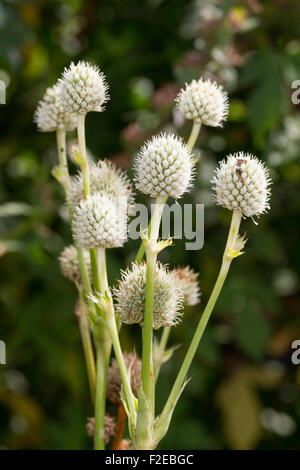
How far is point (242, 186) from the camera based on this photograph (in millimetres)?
1156

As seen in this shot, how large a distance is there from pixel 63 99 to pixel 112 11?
2.39 metres

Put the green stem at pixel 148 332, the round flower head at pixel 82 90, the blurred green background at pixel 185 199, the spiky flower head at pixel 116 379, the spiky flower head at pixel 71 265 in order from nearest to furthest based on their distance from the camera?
the green stem at pixel 148 332 → the round flower head at pixel 82 90 → the spiky flower head at pixel 116 379 → the spiky flower head at pixel 71 265 → the blurred green background at pixel 185 199

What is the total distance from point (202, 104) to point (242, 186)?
0.90 feet

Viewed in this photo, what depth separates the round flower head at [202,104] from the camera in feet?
4.40

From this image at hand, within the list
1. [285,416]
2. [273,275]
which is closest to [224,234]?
[273,275]

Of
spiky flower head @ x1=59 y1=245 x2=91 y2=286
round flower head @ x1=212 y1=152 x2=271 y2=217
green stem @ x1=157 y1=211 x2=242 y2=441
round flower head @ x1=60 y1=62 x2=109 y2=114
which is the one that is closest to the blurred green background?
spiky flower head @ x1=59 y1=245 x2=91 y2=286

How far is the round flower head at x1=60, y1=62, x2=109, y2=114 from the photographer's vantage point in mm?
1234

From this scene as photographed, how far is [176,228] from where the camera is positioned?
172cm

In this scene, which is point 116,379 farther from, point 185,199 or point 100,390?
point 185,199

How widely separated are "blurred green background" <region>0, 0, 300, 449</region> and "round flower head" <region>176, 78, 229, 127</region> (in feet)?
3.22

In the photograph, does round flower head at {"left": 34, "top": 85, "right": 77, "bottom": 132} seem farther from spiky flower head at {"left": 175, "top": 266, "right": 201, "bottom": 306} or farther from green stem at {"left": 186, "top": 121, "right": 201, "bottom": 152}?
spiky flower head at {"left": 175, "top": 266, "right": 201, "bottom": 306}

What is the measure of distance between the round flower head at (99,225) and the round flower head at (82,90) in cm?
19

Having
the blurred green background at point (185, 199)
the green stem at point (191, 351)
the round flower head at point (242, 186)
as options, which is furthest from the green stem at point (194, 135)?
the blurred green background at point (185, 199)

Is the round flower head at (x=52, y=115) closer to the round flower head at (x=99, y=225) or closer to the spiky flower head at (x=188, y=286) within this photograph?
the round flower head at (x=99, y=225)
